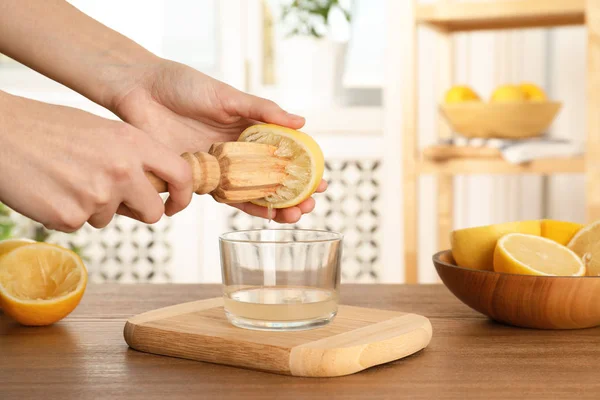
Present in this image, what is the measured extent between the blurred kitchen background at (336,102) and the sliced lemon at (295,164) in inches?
74.4

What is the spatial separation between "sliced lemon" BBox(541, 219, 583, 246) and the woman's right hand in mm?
553

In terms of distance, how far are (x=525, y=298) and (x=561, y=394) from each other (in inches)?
9.4

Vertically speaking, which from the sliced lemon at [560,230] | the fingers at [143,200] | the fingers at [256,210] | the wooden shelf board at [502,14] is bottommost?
the sliced lemon at [560,230]

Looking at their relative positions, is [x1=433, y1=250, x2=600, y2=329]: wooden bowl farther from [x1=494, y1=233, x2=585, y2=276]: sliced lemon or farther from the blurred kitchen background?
the blurred kitchen background

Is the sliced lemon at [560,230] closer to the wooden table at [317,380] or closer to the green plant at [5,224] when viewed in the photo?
the wooden table at [317,380]

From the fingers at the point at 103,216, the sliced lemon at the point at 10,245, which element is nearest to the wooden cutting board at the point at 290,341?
the fingers at the point at 103,216

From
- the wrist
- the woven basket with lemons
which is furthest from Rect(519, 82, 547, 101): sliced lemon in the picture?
the wrist

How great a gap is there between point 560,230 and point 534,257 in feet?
0.37

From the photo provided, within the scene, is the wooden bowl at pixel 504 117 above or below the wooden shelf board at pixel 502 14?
below

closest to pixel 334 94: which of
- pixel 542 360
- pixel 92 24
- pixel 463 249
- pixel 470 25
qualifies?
pixel 470 25

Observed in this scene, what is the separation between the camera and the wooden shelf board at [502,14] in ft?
7.29

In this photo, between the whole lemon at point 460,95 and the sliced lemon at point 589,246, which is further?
the whole lemon at point 460,95

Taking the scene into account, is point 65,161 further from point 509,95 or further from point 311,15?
point 311,15

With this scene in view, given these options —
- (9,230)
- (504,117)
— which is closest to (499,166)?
(504,117)
